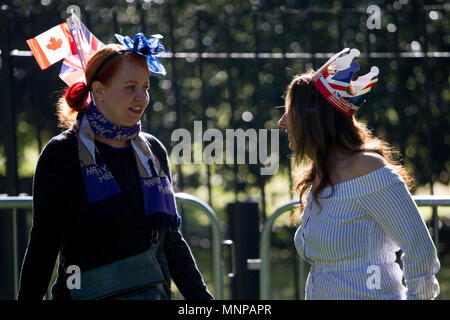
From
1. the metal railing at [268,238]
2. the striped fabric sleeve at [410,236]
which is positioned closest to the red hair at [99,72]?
the striped fabric sleeve at [410,236]

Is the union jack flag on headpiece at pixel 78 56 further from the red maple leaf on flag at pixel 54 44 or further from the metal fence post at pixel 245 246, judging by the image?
the metal fence post at pixel 245 246

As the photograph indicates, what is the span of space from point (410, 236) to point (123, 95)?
1.15 metres

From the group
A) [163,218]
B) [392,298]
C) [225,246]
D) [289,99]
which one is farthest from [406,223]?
[225,246]

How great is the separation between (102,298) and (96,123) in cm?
64

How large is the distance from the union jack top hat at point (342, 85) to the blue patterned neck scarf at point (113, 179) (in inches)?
27.3

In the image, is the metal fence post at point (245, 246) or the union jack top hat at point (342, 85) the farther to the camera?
the metal fence post at point (245, 246)

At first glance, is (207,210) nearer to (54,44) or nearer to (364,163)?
(54,44)

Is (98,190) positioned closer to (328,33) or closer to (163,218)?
(163,218)

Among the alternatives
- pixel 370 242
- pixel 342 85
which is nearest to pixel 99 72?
pixel 342 85

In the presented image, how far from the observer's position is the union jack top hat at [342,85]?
264cm

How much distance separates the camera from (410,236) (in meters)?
2.43
